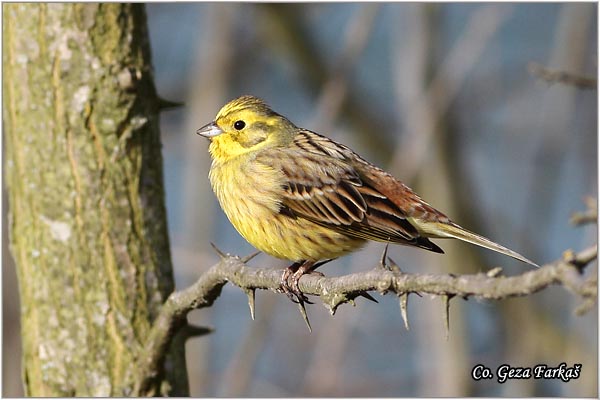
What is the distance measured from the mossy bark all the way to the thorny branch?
218 mm

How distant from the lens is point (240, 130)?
189 inches

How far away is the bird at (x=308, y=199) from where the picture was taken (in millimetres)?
4293

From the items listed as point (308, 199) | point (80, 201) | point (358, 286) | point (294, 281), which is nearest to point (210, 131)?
point (308, 199)

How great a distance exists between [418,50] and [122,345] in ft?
10.2

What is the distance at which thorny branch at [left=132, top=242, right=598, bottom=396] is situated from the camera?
1.82 metres

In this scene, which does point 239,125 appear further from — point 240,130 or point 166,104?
point 166,104

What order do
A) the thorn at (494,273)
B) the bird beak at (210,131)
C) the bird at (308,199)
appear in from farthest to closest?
the bird beak at (210,131) < the bird at (308,199) < the thorn at (494,273)

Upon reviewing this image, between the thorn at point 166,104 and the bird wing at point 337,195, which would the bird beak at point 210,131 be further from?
the thorn at point 166,104

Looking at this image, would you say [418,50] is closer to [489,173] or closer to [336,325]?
[336,325]

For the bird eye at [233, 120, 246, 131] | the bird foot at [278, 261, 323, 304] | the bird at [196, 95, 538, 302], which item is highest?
the bird eye at [233, 120, 246, 131]

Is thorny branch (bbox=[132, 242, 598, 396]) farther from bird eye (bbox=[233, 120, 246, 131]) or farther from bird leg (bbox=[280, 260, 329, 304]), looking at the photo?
bird eye (bbox=[233, 120, 246, 131])

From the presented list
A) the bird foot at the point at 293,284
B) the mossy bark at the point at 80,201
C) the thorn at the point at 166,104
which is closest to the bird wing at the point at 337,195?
the bird foot at the point at 293,284

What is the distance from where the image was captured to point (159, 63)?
9.54 m

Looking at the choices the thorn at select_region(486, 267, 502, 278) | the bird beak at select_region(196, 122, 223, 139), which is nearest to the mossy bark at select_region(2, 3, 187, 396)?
the bird beak at select_region(196, 122, 223, 139)
